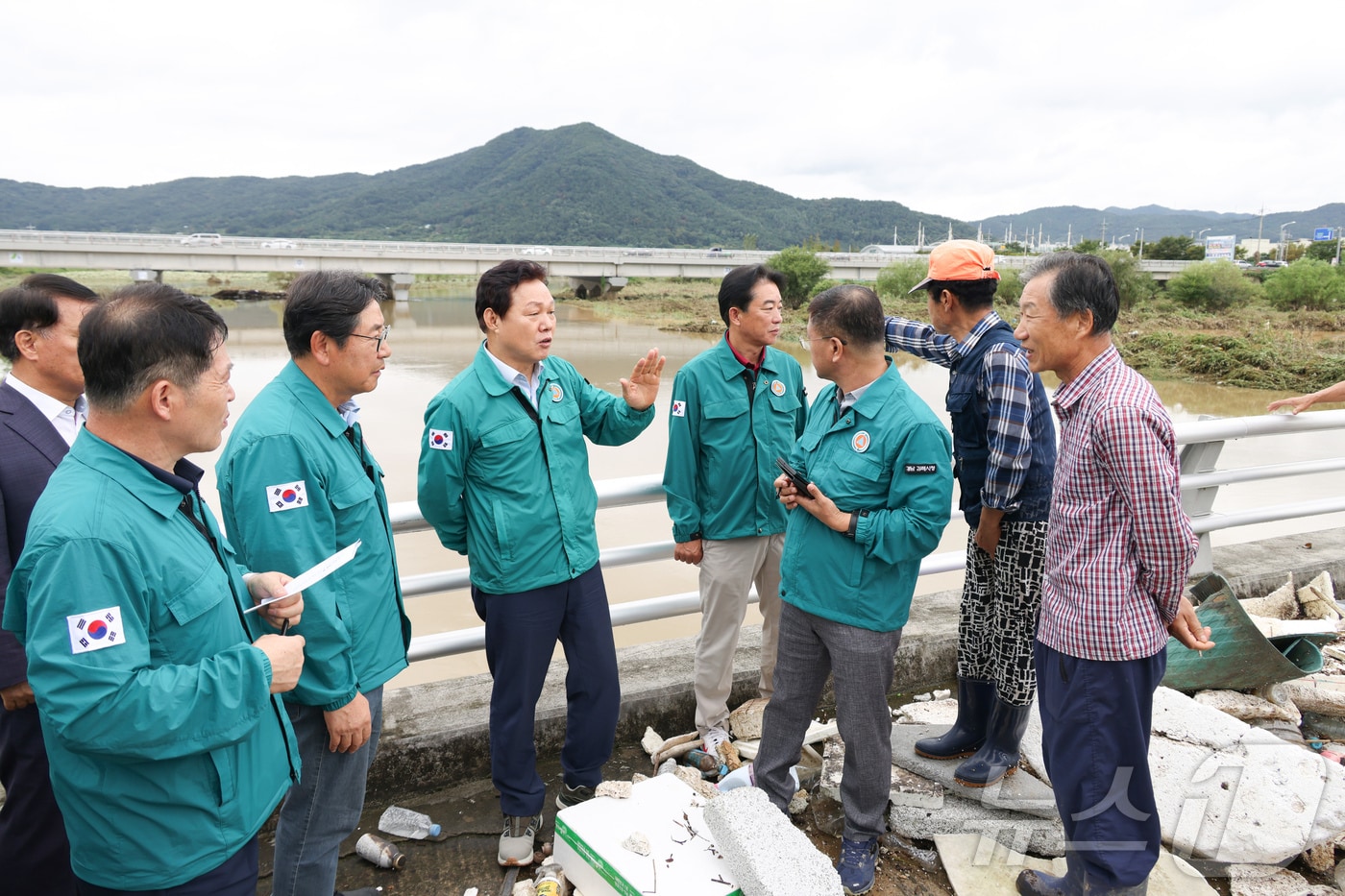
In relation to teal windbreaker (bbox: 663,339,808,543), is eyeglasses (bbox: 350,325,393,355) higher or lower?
higher

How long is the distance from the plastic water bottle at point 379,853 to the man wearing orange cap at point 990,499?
1677 millimetres

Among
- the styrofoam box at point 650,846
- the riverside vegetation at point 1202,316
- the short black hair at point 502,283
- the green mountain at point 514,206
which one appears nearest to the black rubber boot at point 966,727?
the styrofoam box at point 650,846

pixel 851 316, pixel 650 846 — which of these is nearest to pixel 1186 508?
pixel 851 316

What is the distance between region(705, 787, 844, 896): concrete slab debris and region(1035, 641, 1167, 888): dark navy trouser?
0.63 meters

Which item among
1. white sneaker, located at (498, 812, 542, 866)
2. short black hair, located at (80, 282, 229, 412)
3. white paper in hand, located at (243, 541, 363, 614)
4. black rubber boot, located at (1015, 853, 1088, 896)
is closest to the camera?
short black hair, located at (80, 282, 229, 412)

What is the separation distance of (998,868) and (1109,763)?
55 centimetres

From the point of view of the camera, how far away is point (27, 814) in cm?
184

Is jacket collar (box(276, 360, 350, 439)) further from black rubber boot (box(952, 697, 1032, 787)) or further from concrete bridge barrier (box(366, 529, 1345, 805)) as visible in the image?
black rubber boot (box(952, 697, 1032, 787))

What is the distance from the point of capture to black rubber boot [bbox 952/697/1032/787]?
251cm

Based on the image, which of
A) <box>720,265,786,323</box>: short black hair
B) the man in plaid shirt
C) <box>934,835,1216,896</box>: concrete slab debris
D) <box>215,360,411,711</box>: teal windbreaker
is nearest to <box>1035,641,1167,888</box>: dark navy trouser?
the man in plaid shirt

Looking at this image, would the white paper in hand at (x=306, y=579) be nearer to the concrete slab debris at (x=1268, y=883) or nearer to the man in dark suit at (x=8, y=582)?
the man in dark suit at (x=8, y=582)

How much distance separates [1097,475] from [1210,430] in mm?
1833

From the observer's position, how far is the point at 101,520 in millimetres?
1291

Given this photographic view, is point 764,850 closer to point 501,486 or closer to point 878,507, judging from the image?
point 878,507
